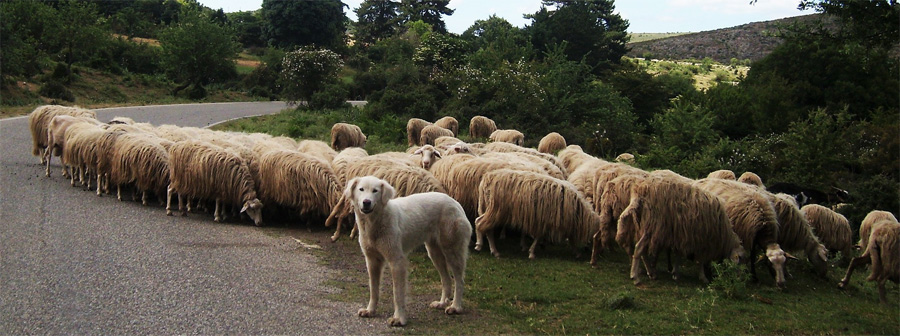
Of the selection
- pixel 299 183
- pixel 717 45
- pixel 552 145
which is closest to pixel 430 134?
pixel 552 145

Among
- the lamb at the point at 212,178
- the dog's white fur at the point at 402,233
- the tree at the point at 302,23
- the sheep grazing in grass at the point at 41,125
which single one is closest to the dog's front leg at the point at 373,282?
the dog's white fur at the point at 402,233

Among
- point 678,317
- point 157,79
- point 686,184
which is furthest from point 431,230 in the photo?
point 157,79

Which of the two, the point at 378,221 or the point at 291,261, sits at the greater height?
the point at 378,221

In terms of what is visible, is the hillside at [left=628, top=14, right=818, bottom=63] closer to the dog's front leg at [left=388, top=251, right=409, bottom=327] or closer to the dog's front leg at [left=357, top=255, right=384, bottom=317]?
the dog's front leg at [left=357, top=255, right=384, bottom=317]

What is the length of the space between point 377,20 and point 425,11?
5.64 metres

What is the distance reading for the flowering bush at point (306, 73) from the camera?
33656mm

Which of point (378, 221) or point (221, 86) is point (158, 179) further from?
point (221, 86)

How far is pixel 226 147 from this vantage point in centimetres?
1350

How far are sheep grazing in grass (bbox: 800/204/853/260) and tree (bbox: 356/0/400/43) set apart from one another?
69865mm

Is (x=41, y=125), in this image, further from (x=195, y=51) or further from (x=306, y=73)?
(x=195, y=51)

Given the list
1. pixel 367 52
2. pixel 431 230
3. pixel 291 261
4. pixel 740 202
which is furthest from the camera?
pixel 367 52

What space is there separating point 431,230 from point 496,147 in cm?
910

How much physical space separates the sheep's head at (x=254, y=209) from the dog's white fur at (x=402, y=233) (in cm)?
493

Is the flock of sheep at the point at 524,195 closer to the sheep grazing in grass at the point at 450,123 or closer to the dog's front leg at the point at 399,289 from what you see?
the dog's front leg at the point at 399,289
